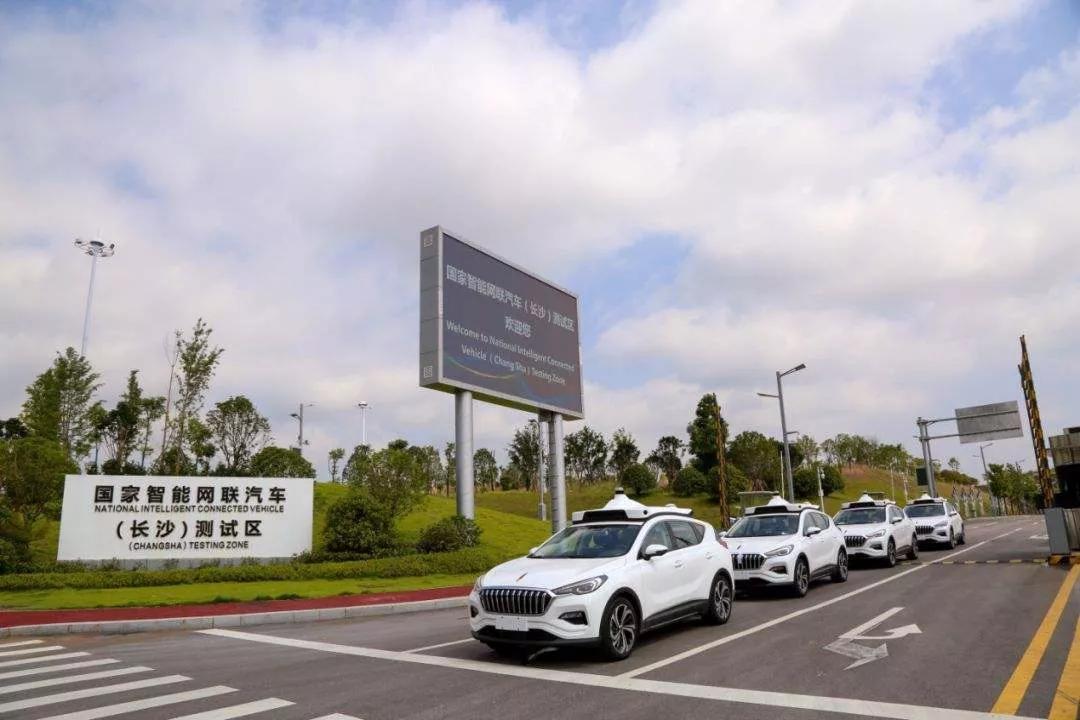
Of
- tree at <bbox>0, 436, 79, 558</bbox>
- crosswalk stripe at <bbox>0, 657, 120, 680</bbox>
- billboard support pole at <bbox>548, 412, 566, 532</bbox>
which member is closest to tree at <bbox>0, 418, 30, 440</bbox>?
tree at <bbox>0, 436, 79, 558</bbox>

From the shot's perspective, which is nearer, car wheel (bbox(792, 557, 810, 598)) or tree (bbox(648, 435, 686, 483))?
car wheel (bbox(792, 557, 810, 598))

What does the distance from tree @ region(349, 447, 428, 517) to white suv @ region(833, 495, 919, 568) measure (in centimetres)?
1351

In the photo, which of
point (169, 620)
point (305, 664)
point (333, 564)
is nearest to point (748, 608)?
point (305, 664)

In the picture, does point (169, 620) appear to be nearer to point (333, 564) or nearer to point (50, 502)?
point (333, 564)

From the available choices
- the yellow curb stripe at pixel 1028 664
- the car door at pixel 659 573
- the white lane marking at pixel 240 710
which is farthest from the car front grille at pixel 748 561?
the white lane marking at pixel 240 710

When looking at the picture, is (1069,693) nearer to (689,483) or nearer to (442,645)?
(442,645)

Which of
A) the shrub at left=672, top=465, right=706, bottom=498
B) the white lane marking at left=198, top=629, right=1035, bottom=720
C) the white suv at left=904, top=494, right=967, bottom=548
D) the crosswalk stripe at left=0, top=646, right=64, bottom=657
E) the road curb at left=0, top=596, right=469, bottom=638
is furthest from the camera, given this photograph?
the shrub at left=672, top=465, right=706, bottom=498

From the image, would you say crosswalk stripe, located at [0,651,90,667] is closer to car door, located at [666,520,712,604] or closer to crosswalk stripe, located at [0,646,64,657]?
crosswalk stripe, located at [0,646,64,657]

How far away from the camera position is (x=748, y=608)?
1157cm

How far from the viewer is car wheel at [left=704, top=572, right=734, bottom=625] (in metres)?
9.69

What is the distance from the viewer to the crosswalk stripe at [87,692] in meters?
6.51

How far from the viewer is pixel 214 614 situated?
12.6m

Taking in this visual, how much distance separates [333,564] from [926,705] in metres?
16.6

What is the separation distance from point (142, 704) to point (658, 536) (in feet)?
19.6
